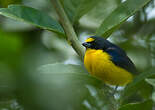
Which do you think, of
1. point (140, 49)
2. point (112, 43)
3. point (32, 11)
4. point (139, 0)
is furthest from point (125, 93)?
point (112, 43)

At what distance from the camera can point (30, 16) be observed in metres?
1.43

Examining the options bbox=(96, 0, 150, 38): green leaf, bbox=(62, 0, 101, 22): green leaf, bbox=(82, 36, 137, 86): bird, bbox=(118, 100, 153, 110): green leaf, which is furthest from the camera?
bbox=(82, 36, 137, 86): bird

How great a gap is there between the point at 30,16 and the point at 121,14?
1.59 ft

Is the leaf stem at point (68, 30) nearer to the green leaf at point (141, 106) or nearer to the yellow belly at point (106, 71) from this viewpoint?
the green leaf at point (141, 106)

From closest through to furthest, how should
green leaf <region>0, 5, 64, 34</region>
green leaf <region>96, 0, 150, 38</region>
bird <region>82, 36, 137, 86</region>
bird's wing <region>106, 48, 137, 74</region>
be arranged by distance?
green leaf <region>0, 5, 64, 34</region> < green leaf <region>96, 0, 150, 38</region> < bird <region>82, 36, 137, 86</region> < bird's wing <region>106, 48, 137, 74</region>

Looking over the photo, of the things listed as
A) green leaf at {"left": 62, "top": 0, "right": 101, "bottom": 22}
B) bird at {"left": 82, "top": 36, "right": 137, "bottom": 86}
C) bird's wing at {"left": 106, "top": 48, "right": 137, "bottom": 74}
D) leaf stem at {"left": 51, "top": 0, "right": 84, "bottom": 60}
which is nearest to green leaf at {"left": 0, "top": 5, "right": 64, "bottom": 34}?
leaf stem at {"left": 51, "top": 0, "right": 84, "bottom": 60}

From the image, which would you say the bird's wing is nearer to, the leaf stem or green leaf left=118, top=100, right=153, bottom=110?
the leaf stem

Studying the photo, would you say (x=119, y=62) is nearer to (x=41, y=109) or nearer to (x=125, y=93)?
(x=125, y=93)

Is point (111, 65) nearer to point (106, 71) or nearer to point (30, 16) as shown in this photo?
point (106, 71)

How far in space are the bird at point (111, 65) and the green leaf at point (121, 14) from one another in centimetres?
117

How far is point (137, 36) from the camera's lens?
3107 millimetres

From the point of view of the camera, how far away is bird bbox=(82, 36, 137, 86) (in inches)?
113

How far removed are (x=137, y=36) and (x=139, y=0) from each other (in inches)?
62.1

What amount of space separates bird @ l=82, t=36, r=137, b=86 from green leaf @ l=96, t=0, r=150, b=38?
1.17 meters
